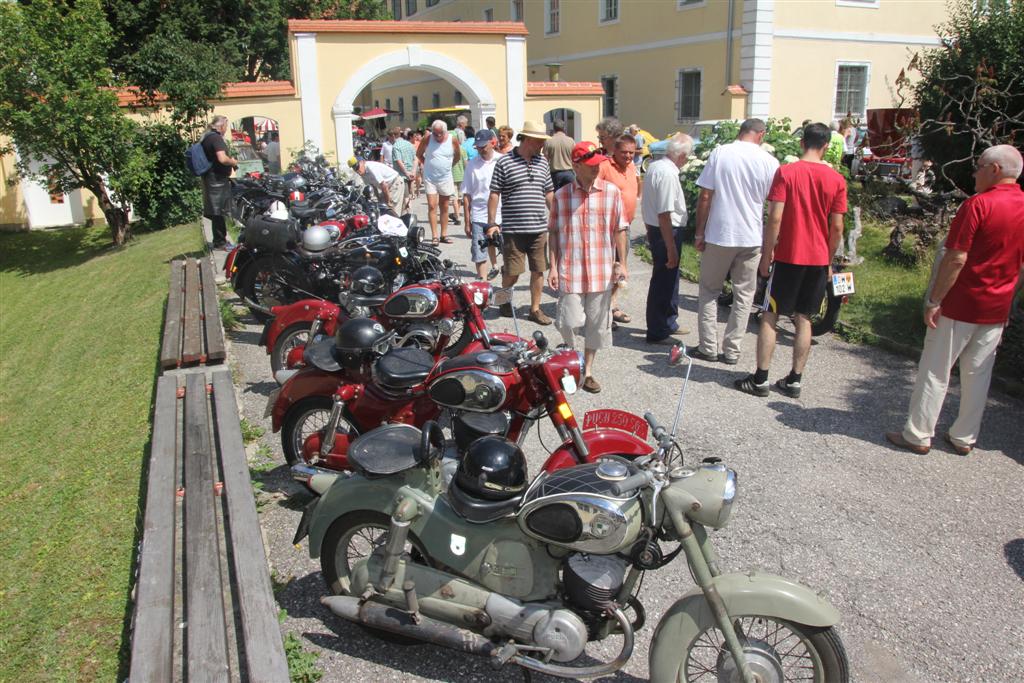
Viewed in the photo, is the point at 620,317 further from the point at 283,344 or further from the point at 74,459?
the point at 74,459

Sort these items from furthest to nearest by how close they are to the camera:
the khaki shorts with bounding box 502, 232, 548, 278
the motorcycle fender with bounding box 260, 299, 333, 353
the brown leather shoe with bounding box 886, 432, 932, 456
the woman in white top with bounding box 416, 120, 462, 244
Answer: the woman in white top with bounding box 416, 120, 462, 244, the khaki shorts with bounding box 502, 232, 548, 278, the motorcycle fender with bounding box 260, 299, 333, 353, the brown leather shoe with bounding box 886, 432, 932, 456

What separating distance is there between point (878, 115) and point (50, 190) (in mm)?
18275

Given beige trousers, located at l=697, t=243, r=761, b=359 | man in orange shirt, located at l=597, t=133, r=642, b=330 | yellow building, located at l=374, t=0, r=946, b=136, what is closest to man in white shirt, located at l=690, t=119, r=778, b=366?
beige trousers, located at l=697, t=243, r=761, b=359

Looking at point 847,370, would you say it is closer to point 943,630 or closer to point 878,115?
point 943,630

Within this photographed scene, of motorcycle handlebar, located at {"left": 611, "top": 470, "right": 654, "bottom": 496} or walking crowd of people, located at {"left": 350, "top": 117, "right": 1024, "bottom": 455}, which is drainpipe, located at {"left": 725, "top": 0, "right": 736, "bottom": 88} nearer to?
walking crowd of people, located at {"left": 350, "top": 117, "right": 1024, "bottom": 455}

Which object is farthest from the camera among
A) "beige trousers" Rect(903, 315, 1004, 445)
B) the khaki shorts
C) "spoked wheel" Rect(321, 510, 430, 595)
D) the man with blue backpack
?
the man with blue backpack

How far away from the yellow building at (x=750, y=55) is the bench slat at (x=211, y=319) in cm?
1522

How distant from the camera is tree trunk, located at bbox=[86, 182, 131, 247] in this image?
14570 millimetres

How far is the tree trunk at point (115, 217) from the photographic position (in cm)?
1457

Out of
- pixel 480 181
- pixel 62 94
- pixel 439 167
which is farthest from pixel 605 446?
pixel 62 94

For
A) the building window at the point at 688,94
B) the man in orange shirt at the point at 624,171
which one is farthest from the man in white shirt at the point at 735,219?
the building window at the point at 688,94

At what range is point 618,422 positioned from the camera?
12.3ft

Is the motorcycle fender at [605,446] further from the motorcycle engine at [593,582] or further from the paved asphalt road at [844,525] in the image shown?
the motorcycle engine at [593,582]

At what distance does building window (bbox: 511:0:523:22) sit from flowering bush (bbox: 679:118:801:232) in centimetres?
2483
